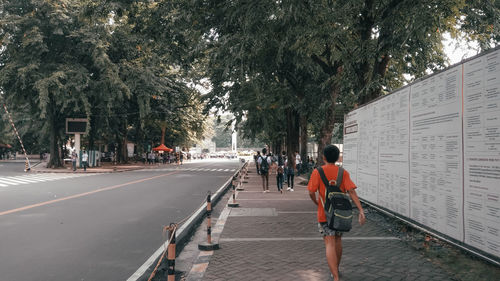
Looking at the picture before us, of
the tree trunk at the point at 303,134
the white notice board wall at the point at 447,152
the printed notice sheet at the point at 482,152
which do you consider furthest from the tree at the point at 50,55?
the printed notice sheet at the point at 482,152

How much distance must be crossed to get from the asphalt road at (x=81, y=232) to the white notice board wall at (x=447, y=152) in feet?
14.8

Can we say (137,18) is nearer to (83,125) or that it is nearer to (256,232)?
(256,232)

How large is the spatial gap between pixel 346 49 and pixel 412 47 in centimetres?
202

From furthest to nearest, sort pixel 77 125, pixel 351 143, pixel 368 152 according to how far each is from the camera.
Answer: pixel 77 125
pixel 351 143
pixel 368 152

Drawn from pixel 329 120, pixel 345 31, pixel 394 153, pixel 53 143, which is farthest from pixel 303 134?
pixel 53 143

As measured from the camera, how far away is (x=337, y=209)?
4789mm

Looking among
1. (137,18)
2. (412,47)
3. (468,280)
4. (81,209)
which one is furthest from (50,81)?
(468,280)

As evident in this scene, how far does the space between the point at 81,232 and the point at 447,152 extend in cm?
689

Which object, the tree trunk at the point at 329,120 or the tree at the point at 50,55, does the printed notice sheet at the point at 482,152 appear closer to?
the tree trunk at the point at 329,120

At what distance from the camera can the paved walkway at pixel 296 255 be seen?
5332 millimetres

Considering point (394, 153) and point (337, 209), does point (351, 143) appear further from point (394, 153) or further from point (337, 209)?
point (337, 209)

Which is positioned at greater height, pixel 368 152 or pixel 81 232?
pixel 368 152

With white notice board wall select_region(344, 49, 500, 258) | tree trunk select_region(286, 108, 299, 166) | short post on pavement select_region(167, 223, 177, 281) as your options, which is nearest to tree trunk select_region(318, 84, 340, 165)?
tree trunk select_region(286, 108, 299, 166)

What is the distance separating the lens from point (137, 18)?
13.6 m
